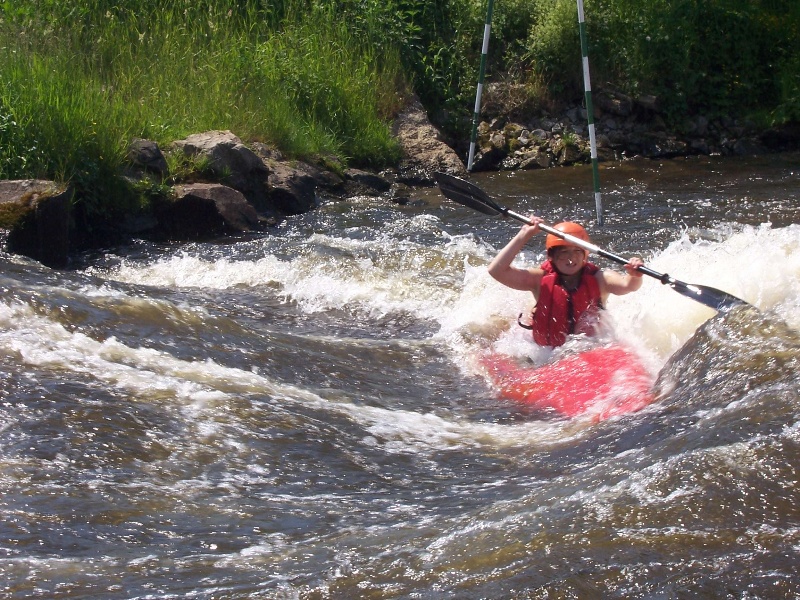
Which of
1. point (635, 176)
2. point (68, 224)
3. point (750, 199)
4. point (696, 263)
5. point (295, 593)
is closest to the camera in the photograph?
point (295, 593)

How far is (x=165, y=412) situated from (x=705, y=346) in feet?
6.86

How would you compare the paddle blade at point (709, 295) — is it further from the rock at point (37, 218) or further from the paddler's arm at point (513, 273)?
the rock at point (37, 218)

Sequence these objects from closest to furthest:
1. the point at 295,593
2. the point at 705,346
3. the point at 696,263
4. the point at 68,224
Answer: the point at 295,593 → the point at 705,346 → the point at 696,263 → the point at 68,224

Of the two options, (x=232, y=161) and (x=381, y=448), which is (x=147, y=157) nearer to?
(x=232, y=161)

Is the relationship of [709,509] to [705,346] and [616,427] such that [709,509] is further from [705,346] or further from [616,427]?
[705,346]

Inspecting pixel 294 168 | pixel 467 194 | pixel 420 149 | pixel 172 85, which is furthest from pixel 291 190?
pixel 467 194

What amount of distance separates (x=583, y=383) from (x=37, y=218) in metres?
4.04

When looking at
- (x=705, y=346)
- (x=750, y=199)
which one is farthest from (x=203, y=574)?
(x=750, y=199)

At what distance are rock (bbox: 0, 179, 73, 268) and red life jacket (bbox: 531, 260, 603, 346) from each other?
3.52 meters

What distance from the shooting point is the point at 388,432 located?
12.6 ft

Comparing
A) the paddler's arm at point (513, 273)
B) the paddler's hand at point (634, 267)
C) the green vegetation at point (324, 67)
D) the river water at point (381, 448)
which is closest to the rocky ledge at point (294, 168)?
the green vegetation at point (324, 67)

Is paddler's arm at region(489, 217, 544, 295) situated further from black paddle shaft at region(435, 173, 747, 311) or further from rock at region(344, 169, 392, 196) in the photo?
rock at region(344, 169, 392, 196)

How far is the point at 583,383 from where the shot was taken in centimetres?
448

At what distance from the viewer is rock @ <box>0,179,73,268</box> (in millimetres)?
6598
